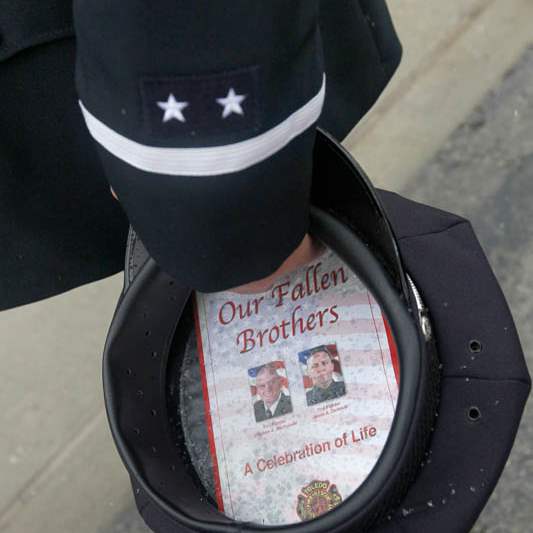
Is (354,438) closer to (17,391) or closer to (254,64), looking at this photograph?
(254,64)

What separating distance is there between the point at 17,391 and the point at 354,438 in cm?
69

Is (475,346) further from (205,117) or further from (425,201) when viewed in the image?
(425,201)

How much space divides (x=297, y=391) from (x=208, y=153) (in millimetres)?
301

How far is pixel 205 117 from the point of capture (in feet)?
1.51

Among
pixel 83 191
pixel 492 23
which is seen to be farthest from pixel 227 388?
pixel 492 23

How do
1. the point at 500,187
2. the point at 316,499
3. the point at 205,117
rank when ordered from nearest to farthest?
1. the point at 205,117
2. the point at 316,499
3. the point at 500,187

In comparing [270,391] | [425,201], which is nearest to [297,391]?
[270,391]

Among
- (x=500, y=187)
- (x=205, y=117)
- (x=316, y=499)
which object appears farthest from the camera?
(x=500, y=187)

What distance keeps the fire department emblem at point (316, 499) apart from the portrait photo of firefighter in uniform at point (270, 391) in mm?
65

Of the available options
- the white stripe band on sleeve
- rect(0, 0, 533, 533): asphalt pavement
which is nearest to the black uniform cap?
the white stripe band on sleeve

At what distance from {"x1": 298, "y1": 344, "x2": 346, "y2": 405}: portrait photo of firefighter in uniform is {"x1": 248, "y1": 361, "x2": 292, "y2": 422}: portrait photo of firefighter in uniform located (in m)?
0.02

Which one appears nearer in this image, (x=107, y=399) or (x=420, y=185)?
(x=107, y=399)

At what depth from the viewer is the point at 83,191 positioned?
0.74 metres

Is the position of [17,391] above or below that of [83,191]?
below
